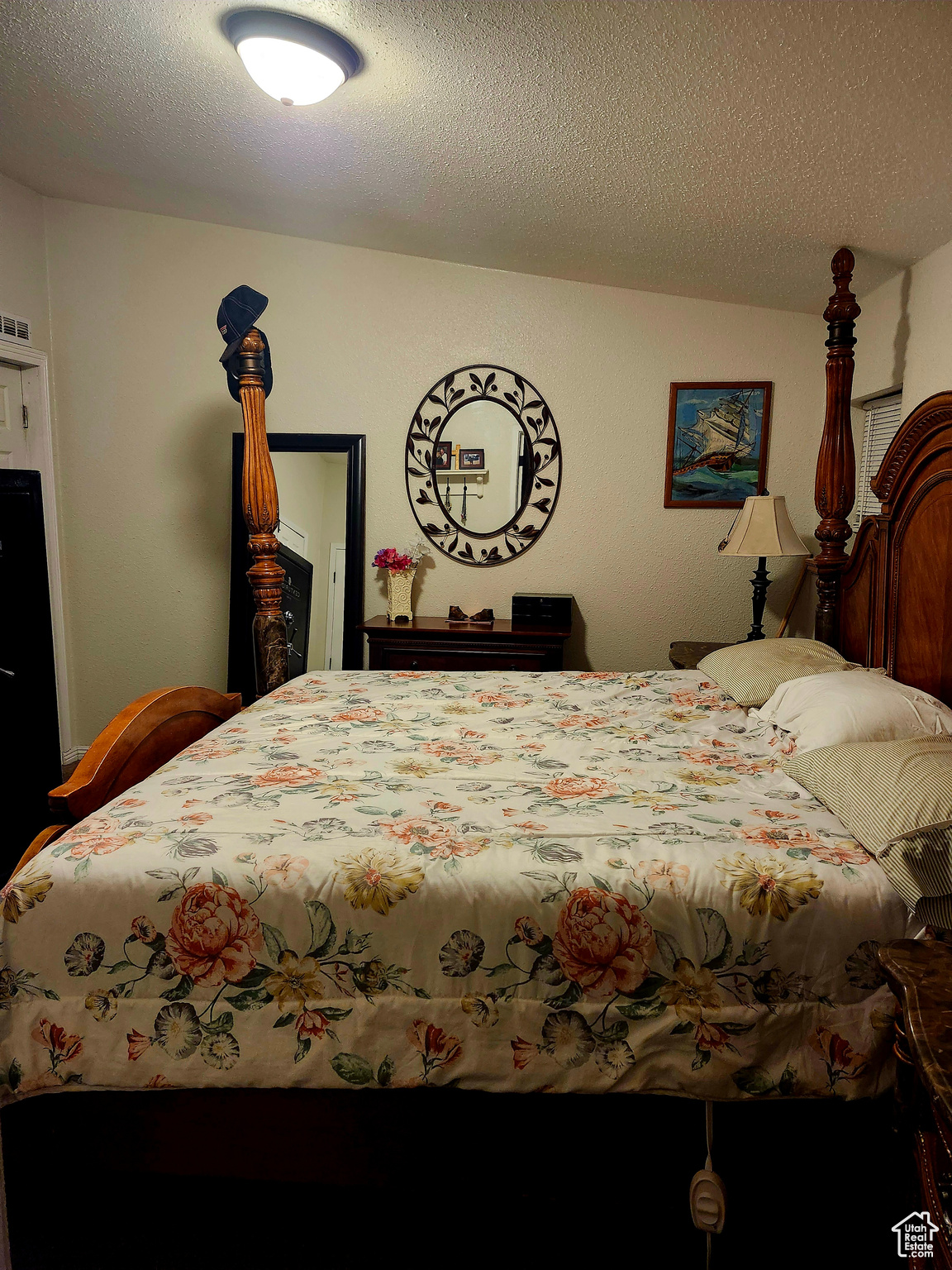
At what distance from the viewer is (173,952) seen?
1.36m

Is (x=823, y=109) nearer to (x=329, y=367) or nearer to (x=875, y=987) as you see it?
(x=875, y=987)

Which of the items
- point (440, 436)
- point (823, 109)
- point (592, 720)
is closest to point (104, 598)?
point (440, 436)

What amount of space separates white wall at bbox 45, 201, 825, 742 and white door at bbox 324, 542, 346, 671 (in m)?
0.17

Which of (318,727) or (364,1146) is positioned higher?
(318,727)

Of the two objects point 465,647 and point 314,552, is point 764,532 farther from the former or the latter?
point 314,552

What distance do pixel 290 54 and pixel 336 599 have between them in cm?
247

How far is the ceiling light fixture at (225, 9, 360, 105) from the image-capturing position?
215 centimetres

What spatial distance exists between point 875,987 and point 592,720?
45.1 inches

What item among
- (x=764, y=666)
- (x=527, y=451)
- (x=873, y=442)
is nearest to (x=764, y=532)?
(x=873, y=442)

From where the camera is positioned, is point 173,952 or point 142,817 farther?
point 142,817

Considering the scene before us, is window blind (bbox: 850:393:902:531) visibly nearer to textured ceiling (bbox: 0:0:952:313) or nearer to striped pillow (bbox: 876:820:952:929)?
textured ceiling (bbox: 0:0:952:313)

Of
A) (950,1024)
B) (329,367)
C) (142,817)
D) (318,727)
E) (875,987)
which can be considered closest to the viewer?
(950,1024)

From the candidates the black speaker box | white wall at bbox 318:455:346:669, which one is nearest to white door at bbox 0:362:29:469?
white wall at bbox 318:455:346:669

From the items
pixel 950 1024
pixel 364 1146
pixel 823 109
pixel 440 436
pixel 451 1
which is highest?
pixel 451 1
